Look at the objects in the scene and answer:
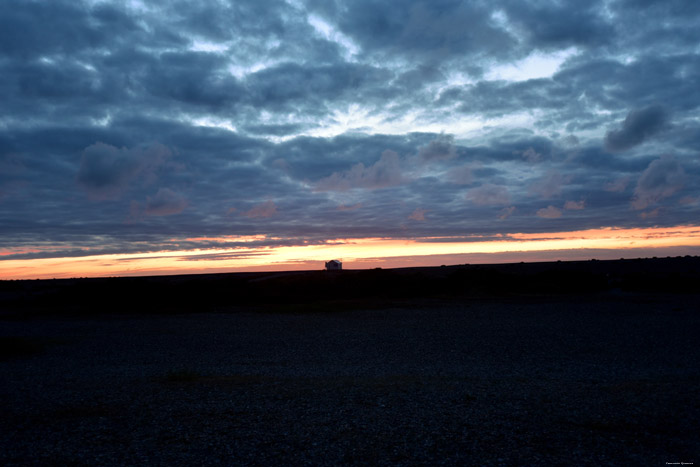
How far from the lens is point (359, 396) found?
43.7 feet

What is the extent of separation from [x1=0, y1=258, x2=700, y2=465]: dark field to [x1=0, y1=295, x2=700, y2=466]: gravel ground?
0.06 metres

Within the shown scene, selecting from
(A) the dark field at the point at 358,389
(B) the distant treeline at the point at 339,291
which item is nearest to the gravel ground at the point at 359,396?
(A) the dark field at the point at 358,389

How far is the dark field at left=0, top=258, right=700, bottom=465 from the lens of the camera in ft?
31.0

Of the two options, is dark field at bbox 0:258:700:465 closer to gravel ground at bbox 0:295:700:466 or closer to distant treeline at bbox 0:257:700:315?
gravel ground at bbox 0:295:700:466

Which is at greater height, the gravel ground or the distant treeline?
the distant treeline

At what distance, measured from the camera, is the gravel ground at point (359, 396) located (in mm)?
9375

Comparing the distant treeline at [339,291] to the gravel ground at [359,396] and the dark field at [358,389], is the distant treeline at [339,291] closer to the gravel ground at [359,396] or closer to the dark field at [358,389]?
the dark field at [358,389]

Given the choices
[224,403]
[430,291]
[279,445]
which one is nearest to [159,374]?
[224,403]

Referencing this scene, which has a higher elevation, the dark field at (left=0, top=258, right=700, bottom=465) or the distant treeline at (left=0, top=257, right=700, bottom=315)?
the distant treeline at (left=0, top=257, right=700, bottom=315)

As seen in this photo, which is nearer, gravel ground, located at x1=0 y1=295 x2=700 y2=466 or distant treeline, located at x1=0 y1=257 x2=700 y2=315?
gravel ground, located at x1=0 y1=295 x2=700 y2=466

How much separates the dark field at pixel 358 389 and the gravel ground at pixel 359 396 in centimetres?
6

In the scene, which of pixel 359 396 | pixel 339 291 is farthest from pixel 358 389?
pixel 339 291

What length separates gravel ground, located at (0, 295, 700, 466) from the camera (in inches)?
369

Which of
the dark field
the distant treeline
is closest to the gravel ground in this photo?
the dark field
